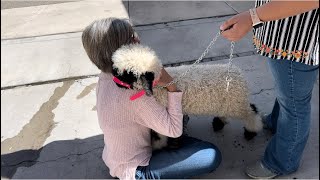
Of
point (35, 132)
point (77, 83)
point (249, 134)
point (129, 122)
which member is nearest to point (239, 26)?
point (129, 122)

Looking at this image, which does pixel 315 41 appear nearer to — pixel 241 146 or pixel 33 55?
pixel 241 146

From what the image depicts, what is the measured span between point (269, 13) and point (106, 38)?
2.59ft

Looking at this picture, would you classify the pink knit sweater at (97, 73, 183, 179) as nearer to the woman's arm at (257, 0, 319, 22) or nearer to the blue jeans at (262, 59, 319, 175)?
the blue jeans at (262, 59, 319, 175)

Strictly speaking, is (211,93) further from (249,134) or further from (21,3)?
(21,3)

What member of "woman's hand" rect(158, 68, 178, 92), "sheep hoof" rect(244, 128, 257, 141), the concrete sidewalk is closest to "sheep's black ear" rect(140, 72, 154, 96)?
"woman's hand" rect(158, 68, 178, 92)

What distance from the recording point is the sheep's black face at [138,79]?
5.87 feet

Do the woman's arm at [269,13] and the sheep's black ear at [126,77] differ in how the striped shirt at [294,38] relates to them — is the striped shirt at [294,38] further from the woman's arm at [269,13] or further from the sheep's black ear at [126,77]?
the sheep's black ear at [126,77]

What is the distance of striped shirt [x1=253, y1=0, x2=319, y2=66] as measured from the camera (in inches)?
63.7

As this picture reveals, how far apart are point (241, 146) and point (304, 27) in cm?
109

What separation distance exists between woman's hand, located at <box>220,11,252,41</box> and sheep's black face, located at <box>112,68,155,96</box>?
1.39 ft

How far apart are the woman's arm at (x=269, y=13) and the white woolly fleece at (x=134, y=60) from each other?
38 centimetres

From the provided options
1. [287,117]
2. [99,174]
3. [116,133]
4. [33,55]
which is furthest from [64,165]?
[33,55]

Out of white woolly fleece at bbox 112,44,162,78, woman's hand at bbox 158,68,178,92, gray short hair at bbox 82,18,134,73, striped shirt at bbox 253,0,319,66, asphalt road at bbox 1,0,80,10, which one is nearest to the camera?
striped shirt at bbox 253,0,319,66

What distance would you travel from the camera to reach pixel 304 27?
1.63 m
